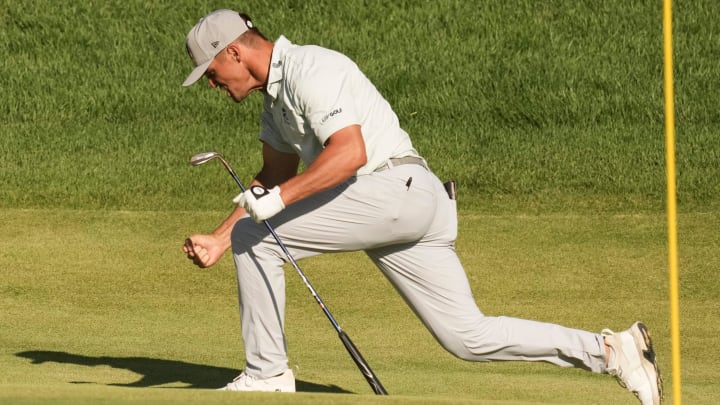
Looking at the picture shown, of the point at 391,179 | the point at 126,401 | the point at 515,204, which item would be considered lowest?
the point at 515,204

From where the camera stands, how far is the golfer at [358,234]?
246 inches

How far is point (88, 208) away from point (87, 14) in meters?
4.75

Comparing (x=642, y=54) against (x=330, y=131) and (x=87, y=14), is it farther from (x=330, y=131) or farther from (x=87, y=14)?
(x=330, y=131)

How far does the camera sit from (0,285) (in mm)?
9422

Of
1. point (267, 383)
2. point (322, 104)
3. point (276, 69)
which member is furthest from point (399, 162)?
point (267, 383)

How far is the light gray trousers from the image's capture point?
632 centimetres

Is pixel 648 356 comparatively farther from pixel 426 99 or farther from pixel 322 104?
pixel 426 99

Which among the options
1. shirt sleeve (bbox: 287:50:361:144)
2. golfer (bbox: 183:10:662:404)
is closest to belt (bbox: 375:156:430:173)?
golfer (bbox: 183:10:662:404)

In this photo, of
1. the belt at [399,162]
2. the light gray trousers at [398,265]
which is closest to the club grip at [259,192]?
the light gray trousers at [398,265]

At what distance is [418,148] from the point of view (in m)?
12.9

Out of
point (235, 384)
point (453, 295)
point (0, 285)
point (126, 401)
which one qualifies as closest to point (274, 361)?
point (235, 384)

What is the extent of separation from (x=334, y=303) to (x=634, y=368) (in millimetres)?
2979

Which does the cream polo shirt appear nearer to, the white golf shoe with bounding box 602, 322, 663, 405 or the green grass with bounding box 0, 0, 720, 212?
the white golf shoe with bounding box 602, 322, 663, 405

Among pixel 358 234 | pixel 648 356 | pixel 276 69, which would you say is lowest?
pixel 648 356
